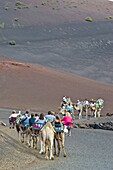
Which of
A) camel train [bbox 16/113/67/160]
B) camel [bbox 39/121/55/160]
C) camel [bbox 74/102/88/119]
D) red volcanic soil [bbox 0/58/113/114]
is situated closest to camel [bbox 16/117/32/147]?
camel train [bbox 16/113/67/160]

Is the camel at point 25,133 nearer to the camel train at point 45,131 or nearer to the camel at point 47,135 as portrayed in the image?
Result: the camel train at point 45,131

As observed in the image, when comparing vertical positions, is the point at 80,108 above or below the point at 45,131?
above

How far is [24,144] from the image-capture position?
77.3ft

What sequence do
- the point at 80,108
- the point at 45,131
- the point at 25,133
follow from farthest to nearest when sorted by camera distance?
the point at 80,108, the point at 25,133, the point at 45,131

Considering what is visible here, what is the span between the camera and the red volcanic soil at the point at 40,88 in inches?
1954

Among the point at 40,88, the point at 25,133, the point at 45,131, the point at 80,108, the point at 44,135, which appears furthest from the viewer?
the point at 40,88

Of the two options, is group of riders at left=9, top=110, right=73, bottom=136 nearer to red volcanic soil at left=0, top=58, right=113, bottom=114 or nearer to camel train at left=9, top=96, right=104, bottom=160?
camel train at left=9, top=96, right=104, bottom=160

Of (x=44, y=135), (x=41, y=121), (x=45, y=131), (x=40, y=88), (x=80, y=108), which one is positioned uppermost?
(x=40, y=88)

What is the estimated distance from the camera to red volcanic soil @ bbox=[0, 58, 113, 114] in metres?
49.6

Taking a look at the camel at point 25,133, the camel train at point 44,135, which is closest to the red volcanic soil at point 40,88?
the camel at point 25,133

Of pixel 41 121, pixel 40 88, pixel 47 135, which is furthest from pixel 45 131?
pixel 40 88

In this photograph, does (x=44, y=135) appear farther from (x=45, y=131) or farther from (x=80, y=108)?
(x=80, y=108)

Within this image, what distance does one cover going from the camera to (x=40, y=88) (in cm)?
5419

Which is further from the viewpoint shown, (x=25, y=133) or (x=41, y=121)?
(x=25, y=133)
